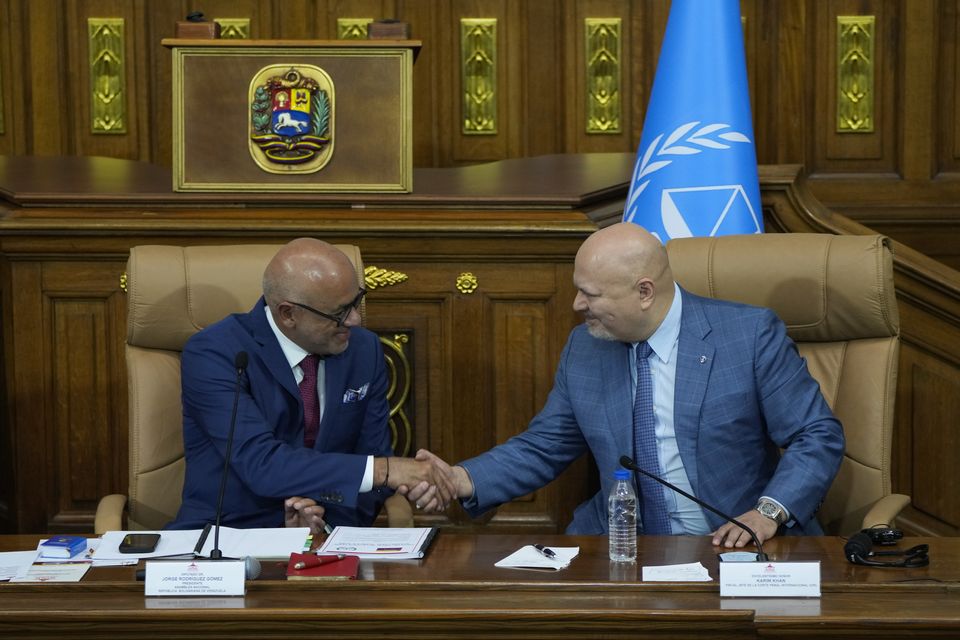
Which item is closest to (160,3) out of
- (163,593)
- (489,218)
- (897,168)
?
(489,218)

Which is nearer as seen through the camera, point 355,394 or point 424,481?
point 424,481

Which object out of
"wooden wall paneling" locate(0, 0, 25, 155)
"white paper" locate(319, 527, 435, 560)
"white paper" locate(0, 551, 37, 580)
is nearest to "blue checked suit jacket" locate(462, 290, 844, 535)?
"white paper" locate(319, 527, 435, 560)

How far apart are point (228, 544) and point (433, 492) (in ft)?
2.12

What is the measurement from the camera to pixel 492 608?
2029 millimetres

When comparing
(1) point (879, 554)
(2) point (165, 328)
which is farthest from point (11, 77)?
(1) point (879, 554)

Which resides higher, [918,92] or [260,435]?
[918,92]

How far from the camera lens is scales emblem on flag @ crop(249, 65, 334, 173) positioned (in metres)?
3.83

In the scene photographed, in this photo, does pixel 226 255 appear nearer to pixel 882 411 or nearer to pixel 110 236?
pixel 110 236

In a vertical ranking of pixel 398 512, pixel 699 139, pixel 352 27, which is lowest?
pixel 398 512

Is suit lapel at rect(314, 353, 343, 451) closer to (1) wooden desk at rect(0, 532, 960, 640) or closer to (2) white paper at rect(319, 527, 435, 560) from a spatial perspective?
(2) white paper at rect(319, 527, 435, 560)

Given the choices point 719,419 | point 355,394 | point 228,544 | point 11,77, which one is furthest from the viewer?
point 11,77

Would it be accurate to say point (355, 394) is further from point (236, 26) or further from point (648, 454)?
point (236, 26)

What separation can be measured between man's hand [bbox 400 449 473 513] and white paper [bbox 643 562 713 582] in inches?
31.1

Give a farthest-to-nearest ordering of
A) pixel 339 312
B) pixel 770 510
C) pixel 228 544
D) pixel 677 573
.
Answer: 1. pixel 339 312
2. pixel 770 510
3. pixel 228 544
4. pixel 677 573
